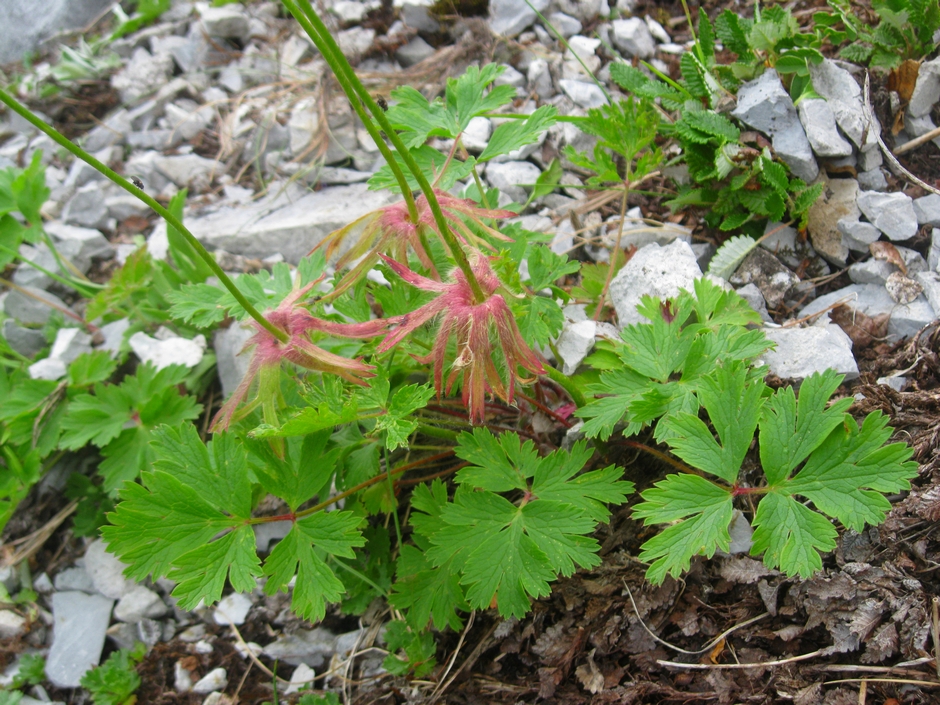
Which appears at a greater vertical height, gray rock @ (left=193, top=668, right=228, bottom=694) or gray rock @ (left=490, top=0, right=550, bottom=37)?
gray rock @ (left=490, top=0, right=550, bottom=37)

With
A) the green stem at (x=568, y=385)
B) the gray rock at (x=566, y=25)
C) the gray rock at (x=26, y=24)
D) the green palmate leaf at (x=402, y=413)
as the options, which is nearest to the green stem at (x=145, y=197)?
the green palmate leaf at (x=402, y=413)

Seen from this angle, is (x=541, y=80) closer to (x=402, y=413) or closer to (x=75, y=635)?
(x=402, y=413)

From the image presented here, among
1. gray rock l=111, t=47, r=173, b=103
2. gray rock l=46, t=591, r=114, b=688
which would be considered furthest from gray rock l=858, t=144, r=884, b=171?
gray rock l=111, t=47, r=173, b=103

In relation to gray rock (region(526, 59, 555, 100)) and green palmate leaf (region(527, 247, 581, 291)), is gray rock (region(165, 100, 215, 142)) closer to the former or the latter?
gray rock (region(526, 59, 555, 100))

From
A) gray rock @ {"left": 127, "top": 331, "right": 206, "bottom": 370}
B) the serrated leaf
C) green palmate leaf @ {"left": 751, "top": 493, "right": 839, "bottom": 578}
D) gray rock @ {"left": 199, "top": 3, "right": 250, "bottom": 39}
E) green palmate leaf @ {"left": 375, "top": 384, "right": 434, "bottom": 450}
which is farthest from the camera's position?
gray rock @ {"left": 199, "top": 3, "right": 250, "bottom": 39}

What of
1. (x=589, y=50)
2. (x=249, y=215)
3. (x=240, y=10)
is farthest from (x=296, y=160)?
(x=589, y=50)

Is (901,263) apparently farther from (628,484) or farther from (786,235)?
(628,484)

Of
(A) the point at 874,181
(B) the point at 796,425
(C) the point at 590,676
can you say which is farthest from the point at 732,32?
(C) the point at 590,676
